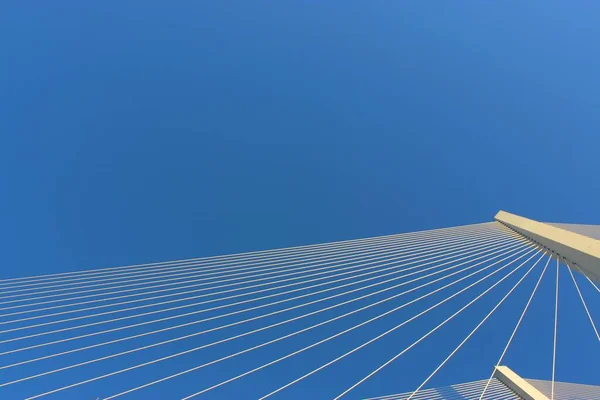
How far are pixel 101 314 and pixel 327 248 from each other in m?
3.50

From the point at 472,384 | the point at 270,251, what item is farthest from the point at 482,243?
A: the point at 472,384

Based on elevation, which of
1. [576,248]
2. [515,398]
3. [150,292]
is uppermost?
[150,292]

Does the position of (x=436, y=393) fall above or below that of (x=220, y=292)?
below

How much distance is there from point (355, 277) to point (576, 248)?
269 centimetres

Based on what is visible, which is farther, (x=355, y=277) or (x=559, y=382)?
(x=559, y=382)

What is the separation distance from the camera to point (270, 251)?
19.2ft

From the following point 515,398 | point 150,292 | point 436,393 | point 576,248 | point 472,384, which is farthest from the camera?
point 472,384

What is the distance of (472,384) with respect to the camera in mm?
9406

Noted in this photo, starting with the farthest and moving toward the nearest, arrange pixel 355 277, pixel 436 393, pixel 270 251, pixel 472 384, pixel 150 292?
pixel 472 384 → pixel 436 393 → pixel 270 251 → pixel 355 277 → pixel 150 292

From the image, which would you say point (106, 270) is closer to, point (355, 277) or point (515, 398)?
point (355, 277)

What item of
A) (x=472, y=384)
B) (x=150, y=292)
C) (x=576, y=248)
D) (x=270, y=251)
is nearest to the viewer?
(x=576, y=248)

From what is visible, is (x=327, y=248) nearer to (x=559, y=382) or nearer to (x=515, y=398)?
(x=515, y=398)

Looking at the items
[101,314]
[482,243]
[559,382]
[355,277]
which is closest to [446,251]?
[482,243]

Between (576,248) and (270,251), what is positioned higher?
(270,251)
